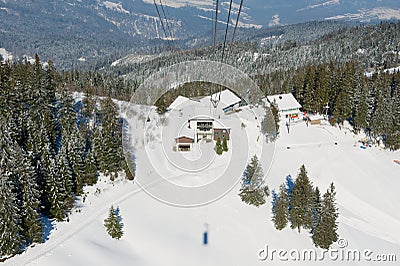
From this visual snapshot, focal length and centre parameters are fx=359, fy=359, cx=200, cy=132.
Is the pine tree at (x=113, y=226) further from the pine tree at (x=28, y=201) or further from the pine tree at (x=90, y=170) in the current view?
the pine tree at (x=90, y=170)

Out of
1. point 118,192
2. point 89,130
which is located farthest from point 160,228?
point 89,130

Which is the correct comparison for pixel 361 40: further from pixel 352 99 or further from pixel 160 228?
pixel 160 228

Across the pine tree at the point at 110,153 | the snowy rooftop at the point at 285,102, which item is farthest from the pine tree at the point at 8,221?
→ the snowy rooftop at the point at 285,102

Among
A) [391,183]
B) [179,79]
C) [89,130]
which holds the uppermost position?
[179,79]

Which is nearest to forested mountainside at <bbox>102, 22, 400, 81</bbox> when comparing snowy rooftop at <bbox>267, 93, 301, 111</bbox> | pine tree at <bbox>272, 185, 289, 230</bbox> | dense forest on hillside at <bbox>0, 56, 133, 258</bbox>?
snowy rooftop at <bbox>267, 93, 301, 111</bbox>

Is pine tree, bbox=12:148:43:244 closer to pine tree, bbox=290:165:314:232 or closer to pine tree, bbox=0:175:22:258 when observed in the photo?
pine tree, bbox=0:175:22:258

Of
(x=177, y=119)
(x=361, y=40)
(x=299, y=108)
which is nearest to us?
(x=177, y=119)
